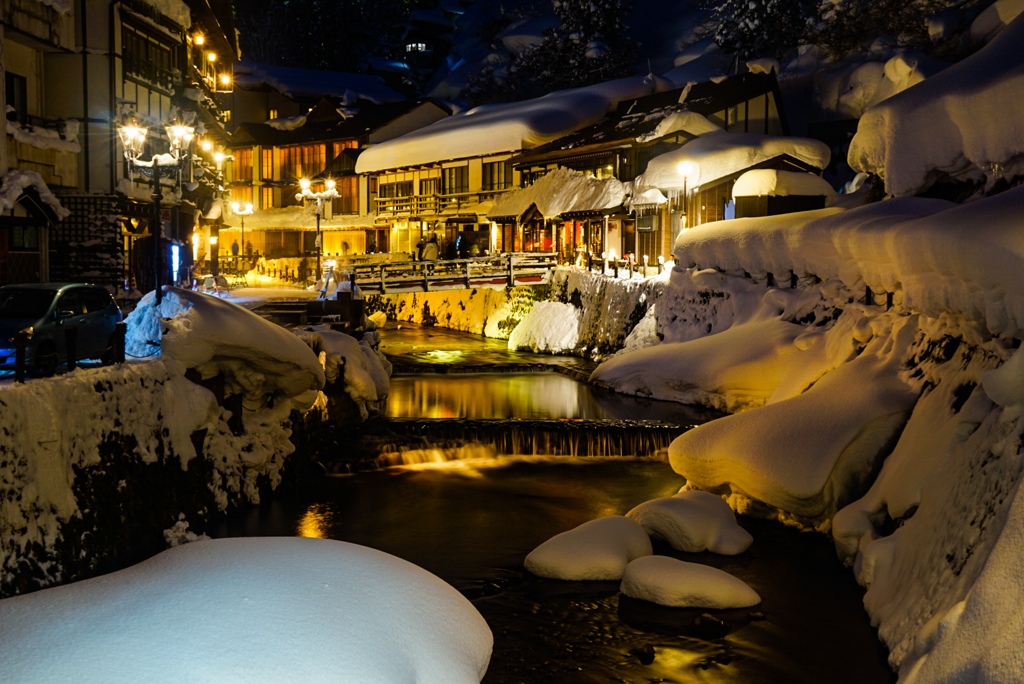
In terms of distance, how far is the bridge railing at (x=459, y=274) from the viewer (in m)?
34.5

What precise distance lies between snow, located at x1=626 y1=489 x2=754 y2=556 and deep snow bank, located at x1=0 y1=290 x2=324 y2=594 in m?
6.61

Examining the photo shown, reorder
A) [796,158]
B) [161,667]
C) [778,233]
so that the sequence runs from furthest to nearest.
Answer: [796,158] < [778,233] < [161,667]

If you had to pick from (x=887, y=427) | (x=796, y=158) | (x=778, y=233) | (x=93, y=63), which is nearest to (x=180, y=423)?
(x=887, y=427)

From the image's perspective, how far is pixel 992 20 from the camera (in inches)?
1014

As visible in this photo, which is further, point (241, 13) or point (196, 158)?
point (241, 13)

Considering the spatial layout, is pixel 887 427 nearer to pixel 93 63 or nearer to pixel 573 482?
pixel 573 482

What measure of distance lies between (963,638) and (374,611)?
4.45 metres

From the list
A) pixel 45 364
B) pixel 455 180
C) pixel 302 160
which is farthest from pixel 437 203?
pixel 45 364

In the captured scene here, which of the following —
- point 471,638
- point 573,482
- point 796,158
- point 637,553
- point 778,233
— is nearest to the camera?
point 471,638

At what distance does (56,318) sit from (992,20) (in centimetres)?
2641

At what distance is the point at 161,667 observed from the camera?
5.64m

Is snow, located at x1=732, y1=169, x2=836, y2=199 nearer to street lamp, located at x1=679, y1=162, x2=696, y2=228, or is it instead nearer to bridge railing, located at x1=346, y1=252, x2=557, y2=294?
street lamp, located at x1=679, y1=162, x2=696, y2=228

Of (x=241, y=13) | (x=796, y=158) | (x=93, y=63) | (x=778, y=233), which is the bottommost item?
(x=778, y=233)

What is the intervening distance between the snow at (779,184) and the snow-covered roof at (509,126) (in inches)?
783
